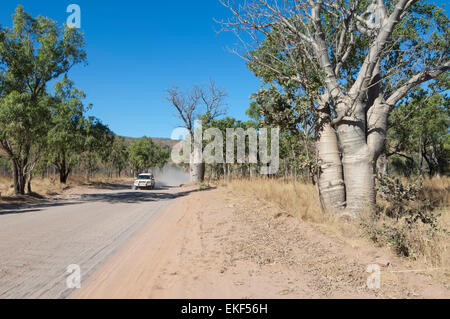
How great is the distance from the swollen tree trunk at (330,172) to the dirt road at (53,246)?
5.11m

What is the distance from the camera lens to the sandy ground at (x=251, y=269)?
3285mm

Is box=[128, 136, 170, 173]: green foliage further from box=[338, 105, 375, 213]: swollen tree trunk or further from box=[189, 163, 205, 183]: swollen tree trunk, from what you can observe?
box=[338, 105, 375, 213]: swollen tree trunk

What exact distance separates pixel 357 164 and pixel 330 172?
0.70 meters

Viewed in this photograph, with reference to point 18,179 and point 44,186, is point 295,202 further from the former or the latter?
point 44,186

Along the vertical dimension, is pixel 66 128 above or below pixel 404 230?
above

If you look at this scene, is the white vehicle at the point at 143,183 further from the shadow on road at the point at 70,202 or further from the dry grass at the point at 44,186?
the shadow on road at the point at 70,202

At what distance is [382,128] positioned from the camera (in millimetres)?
7410

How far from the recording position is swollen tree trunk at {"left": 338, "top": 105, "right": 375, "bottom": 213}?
7023mm

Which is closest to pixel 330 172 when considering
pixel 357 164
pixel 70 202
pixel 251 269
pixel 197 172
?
pixel 357 164

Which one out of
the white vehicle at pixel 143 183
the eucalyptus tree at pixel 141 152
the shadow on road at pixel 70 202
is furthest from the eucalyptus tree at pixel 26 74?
the eucalyptus tree at pixel 141 152

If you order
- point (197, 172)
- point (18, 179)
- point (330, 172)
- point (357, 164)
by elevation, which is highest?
point (357, 164)

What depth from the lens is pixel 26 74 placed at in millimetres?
14539

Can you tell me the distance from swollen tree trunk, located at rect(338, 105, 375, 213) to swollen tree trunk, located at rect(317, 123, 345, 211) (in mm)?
170

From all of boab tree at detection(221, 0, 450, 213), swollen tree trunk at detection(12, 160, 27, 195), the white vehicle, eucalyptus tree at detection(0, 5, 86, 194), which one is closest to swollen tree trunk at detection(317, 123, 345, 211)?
boab tree at detection(221, 0, 450, 213)
